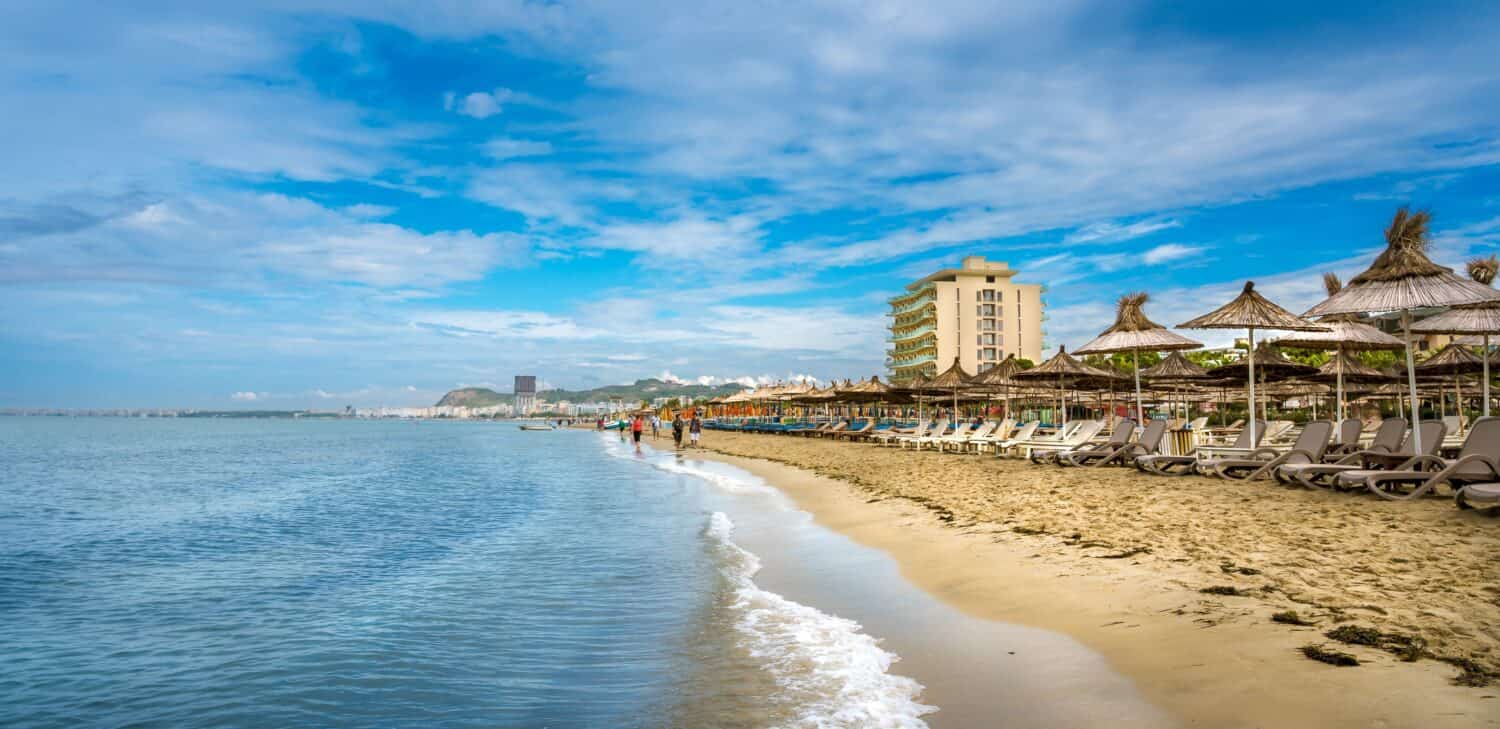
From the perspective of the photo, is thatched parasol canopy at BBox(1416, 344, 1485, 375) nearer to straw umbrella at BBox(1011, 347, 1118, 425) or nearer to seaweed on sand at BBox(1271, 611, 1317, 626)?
straw umbrella at BBox(1011, 347, 1118, 425)

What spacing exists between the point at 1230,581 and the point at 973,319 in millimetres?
93932

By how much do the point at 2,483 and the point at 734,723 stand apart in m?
32.5

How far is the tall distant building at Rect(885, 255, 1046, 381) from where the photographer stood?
312 feet

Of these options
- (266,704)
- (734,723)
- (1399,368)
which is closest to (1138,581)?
(734,723)

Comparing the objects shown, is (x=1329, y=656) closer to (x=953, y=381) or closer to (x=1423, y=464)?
(x=1423, y=464)

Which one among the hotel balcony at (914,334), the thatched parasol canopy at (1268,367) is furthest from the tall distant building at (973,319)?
the thatched parasol canopy at (1268,367)

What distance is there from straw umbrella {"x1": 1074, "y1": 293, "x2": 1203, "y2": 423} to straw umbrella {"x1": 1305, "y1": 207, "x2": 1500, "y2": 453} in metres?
4.88

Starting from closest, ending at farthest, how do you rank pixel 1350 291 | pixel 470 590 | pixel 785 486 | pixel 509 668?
pixel 509 668 < pixel 470 590 < pixel 1350 291 < pixel 785 486

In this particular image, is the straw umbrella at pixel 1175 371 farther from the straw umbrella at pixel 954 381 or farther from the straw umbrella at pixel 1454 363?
the straw umbrella at pixel 954 381

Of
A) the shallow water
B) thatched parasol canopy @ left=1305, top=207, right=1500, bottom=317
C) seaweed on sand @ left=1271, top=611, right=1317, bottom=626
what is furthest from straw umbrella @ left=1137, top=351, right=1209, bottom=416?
seaweed on sand @ left=1271, top=611, right=1317, bottom=626

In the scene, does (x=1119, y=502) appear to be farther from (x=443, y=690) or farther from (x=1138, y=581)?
(x=443, y=690)

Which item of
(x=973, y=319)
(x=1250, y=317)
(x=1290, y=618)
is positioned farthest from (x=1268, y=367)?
(x=973, y=319)

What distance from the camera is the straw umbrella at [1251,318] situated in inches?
512

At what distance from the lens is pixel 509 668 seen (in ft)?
18.2
